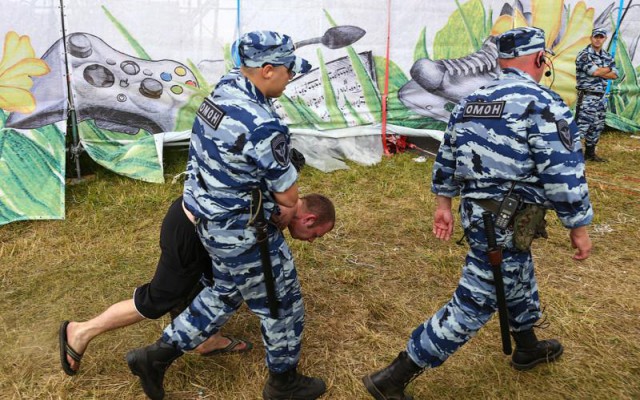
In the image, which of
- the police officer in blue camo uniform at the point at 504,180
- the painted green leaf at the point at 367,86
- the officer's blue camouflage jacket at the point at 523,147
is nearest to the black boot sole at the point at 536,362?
the police officer in blue camo uniform at the point at 504,180

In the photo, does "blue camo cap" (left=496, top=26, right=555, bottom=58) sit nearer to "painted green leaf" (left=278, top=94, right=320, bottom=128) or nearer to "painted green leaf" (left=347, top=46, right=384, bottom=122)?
"painted green leaf" (left=278, top=94, right=320, bottom=128)

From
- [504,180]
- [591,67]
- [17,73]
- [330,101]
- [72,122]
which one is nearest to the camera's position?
[504,180]

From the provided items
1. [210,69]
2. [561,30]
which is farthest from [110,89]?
[561,30]

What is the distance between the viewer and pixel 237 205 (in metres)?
2.14

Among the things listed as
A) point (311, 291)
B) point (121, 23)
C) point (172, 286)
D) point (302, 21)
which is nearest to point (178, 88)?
point (121, 23)

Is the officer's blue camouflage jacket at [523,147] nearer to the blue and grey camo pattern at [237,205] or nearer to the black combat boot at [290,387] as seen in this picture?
the blue and grey camo pattern at [237,205]

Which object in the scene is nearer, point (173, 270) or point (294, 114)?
point (173, 270)

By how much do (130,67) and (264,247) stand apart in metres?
4.60

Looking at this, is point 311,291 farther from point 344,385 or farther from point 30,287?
point 30,287

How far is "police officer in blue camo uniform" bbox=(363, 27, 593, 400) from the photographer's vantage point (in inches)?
83.3

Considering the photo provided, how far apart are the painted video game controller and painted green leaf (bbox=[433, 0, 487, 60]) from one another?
3697 millimetres

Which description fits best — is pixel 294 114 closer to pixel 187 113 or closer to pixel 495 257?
pixel 187 113

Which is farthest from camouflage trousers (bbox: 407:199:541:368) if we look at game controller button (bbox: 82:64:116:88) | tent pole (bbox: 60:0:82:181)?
game controller button (bbox: 82:64:116:88)

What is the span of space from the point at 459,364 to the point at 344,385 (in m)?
0.69
